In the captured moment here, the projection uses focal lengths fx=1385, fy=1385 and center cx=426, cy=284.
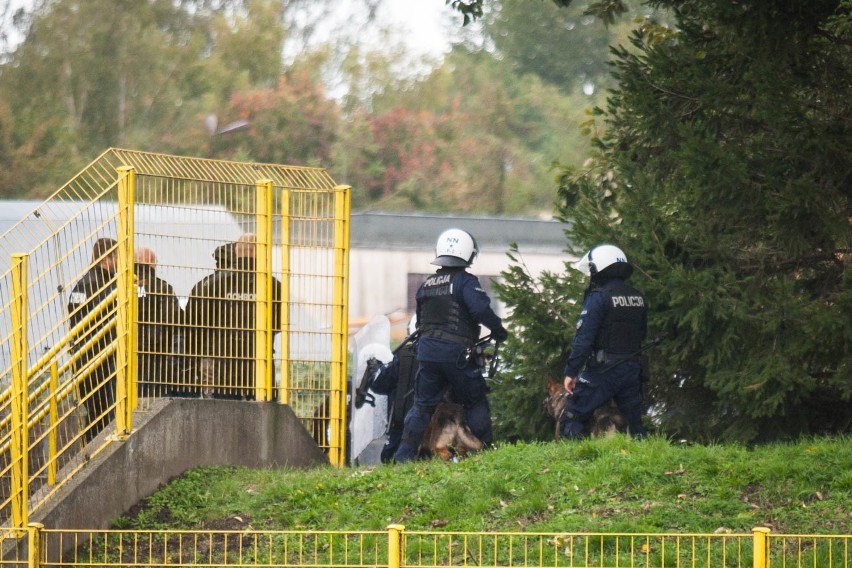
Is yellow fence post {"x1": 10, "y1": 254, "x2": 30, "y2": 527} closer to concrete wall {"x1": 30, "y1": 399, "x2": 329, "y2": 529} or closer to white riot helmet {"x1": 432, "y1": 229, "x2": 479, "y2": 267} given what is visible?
concrete wall {"x1": 30, "y1": 399, "x2": 329, "y2": 529}

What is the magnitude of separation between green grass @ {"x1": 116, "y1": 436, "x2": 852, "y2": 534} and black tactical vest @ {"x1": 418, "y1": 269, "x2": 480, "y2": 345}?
1375 mm

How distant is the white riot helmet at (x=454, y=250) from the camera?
1096 centimetres

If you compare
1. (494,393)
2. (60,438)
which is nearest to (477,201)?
(494,393)

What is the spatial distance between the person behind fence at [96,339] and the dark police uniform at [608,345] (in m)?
3.48

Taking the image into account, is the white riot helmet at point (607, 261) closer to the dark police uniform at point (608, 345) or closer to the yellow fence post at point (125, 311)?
the dark police uniform at point (608, 345)

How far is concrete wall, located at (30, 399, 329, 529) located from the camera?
884cm

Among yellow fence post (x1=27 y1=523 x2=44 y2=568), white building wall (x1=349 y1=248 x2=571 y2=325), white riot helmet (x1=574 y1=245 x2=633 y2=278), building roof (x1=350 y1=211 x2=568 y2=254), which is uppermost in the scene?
building roof (x1=350 y1=211 x2=568 y2=254)

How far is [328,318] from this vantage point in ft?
36.6

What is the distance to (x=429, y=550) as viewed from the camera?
26.4ft

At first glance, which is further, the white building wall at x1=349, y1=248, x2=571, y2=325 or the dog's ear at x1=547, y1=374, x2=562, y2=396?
the white building wall at x1=349, y1=248, x2=571, y2=325

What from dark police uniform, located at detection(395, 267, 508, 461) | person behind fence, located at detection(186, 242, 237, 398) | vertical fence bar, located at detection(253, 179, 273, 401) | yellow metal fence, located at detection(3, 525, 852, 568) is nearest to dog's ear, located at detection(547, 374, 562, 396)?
dark police uniform, located at detection(395, 267, 508, 461)

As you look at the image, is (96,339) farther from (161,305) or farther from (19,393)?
(19,393)

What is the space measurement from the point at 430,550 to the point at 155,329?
10.2 ft

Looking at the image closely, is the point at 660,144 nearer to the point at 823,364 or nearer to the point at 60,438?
the point at 823,364
